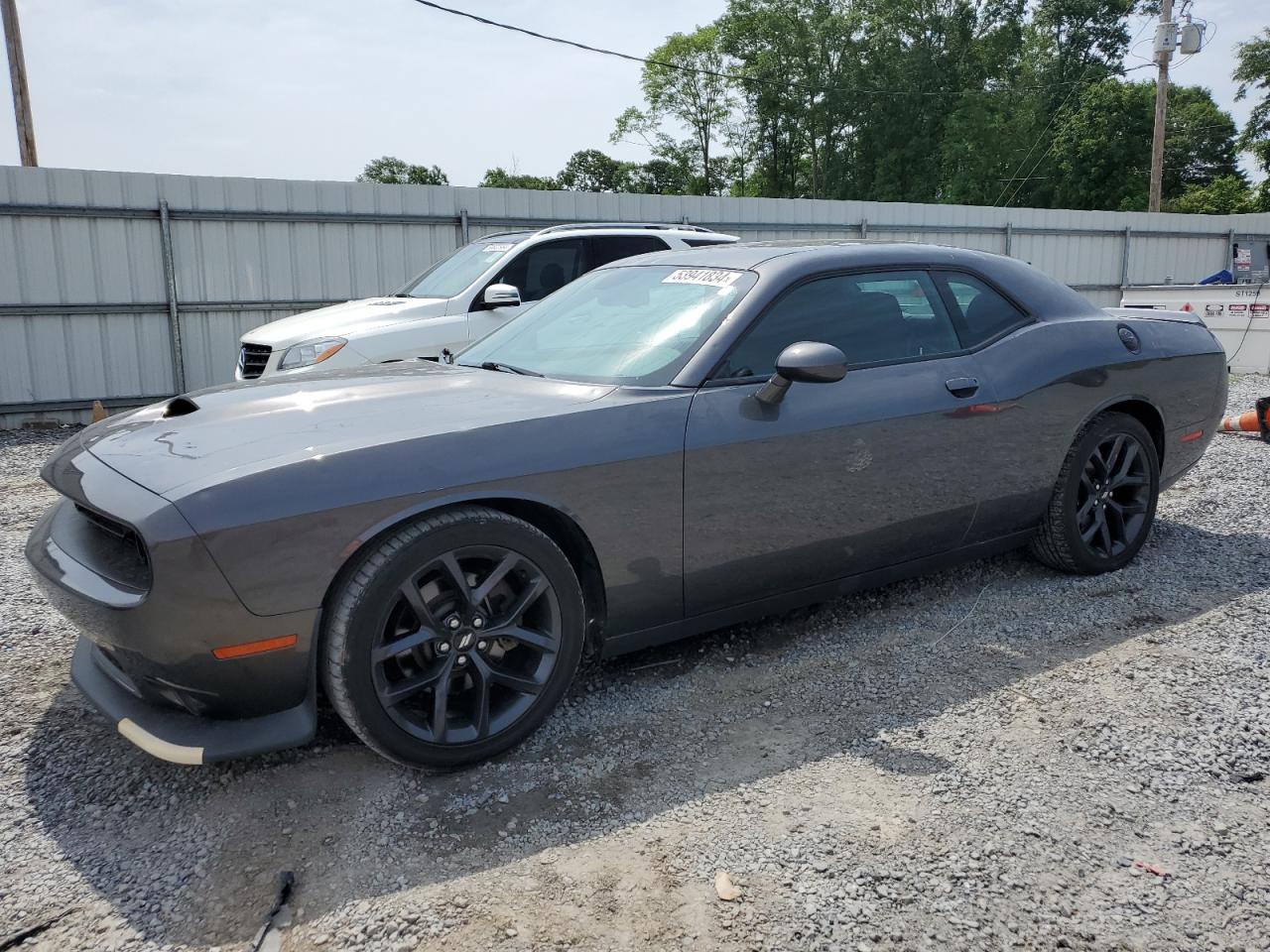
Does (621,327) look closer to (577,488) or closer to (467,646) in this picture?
(577,488)

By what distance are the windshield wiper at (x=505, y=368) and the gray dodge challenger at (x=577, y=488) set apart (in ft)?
0.08

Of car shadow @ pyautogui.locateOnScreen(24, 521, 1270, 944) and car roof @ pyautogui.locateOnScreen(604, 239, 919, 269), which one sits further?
car roof @ pyautogui.locateOnScreen(604, 239, 919, 269)

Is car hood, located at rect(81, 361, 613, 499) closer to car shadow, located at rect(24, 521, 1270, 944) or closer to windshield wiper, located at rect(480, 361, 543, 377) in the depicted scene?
windshield wiper, located at rect(480, 361, 543, 377)

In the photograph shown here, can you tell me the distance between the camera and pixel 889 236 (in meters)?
16.4

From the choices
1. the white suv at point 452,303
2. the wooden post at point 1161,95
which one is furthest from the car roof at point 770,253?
the wooden post at point 1161,95

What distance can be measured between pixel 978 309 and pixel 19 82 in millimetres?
14137

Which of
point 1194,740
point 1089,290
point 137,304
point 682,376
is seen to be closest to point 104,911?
point 682,376

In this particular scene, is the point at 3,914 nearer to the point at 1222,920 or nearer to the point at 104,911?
the point at 104,911

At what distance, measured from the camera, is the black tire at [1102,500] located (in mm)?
4277

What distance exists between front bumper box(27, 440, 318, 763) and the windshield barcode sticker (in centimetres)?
190

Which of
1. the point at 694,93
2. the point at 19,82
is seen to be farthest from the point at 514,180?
the point at 19,82

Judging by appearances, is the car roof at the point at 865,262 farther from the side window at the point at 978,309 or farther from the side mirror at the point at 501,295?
the side mirror at the point at 501,295

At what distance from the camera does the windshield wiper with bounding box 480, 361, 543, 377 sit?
3531mm

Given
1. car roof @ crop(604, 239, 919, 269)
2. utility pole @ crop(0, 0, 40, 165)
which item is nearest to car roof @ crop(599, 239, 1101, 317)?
car roof @ crop(604, 239, 919, 269)
